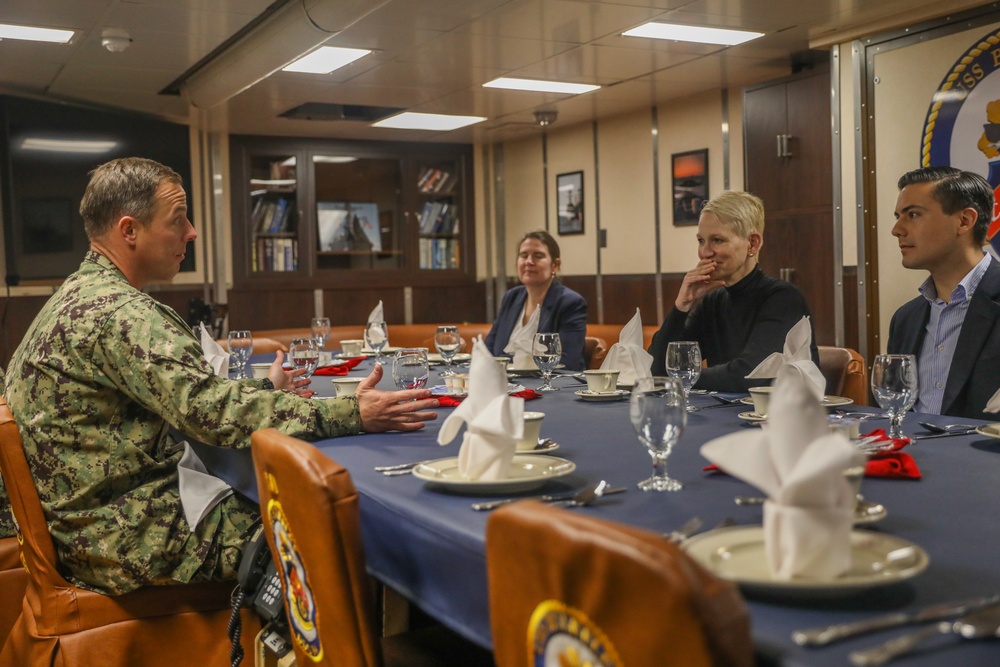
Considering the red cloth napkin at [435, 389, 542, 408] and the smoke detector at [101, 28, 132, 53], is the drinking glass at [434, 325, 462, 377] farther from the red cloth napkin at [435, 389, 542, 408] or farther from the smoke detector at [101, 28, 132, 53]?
the smoke detector at [101, 28, 132, 53]

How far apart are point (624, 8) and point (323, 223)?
176 inches

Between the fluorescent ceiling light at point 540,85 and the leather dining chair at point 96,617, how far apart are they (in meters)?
4.54

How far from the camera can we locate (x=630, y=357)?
109 inches

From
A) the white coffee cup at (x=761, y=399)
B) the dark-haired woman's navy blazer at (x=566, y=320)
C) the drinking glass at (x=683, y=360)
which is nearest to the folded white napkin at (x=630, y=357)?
the drinking glass at (x=683, y=360)

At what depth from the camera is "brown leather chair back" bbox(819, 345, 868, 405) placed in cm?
297

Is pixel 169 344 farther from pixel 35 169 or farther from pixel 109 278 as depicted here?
pixel 35 169

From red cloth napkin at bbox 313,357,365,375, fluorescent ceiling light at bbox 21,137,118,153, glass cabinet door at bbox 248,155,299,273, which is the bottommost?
red cloth napkin at bbox 313,357,365,375

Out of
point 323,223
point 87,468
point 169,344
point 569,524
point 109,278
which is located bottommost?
point 87,468

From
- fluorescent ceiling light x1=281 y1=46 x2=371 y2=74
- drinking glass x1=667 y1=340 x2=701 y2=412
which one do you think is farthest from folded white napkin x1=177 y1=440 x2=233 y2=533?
fluorescent ceiling light x1=281 y1=46 x2=371 y2=74

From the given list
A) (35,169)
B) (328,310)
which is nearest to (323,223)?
(328,310)

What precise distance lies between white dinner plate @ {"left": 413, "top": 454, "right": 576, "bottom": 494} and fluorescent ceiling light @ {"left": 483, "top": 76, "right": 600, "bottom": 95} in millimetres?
4774

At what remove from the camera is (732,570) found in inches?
40.0

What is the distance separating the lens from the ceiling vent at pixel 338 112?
280 inches

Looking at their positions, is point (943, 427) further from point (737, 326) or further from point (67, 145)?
point (67, 145)
